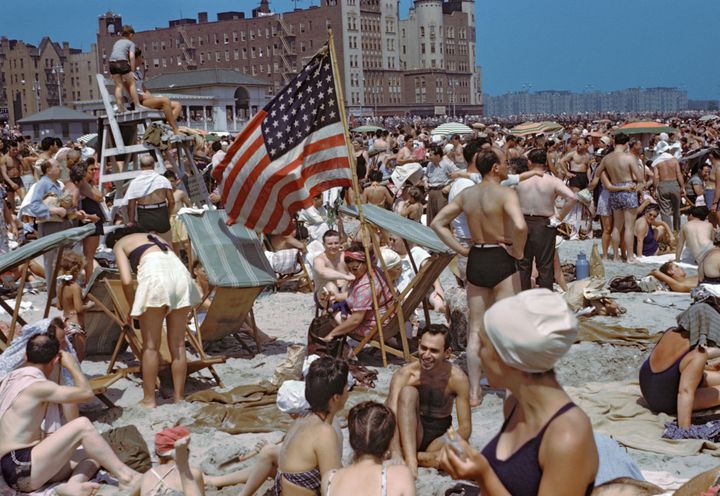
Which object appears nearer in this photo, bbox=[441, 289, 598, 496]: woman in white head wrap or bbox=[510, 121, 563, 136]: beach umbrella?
bbox=[441, 289, 598, 496]: woman in white head wrap

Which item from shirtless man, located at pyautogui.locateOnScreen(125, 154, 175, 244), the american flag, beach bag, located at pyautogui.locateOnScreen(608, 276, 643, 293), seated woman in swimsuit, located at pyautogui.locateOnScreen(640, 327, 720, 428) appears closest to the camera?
seated woman in swimsuit, located at pyautogui.locateOnScreen(640, 327, 720, 428)

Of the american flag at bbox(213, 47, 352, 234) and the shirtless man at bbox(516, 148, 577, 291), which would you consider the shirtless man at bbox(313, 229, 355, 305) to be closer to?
the american flag at bbox(213, 47, 352, 234)

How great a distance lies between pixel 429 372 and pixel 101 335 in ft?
12.1

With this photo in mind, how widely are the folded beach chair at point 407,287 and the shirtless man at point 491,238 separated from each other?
1054mm

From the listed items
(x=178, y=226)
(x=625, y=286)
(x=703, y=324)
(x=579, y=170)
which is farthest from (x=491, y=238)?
(x=579, y=170)

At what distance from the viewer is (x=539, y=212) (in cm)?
848

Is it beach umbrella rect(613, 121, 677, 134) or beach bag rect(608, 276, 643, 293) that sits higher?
beach umbrella rect(613, 121, 677, 134)

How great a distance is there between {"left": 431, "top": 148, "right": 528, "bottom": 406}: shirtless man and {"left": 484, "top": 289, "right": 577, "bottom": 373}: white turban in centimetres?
335

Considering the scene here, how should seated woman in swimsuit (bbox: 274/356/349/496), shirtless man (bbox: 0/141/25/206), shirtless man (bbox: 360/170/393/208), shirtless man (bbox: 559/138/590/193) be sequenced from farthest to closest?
shirtless man (bbox: 559/138/590/193)
shirtless man (bbox: 0/141/25/206)
shirtless man (bbox: 360/170/393/208)
seated woman in swimsuit (bbox: 274/356/349/496)

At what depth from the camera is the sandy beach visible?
5.05 m

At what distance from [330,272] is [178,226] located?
2.69 metres

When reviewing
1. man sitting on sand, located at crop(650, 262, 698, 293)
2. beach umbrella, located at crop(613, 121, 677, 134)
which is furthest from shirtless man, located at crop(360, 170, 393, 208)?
beach umbrella, located at crop(613, 121, 677, 134)

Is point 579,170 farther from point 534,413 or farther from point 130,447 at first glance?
point 534,413

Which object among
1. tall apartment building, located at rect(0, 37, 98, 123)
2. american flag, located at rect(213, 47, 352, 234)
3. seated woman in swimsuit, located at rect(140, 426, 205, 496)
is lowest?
seated woman in swimsuit, located at rect(140, 426, 205, 496)
